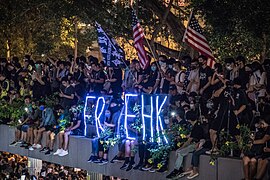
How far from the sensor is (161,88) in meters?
12.2

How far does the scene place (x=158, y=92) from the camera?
12328 mm

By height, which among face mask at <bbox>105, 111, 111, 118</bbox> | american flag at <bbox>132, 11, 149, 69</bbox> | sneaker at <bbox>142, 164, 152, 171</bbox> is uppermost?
american flag at <bbox>132, 11, 149, 69</bbox>

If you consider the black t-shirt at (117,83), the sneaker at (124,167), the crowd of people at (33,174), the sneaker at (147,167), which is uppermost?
the black t-shirt at (117,83)

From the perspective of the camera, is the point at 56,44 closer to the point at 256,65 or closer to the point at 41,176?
the point at 41,176

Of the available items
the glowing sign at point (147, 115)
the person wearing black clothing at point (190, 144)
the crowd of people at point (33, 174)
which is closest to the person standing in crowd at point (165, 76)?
the glowing sign at point (147, 115)

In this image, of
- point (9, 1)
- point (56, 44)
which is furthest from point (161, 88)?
point (56, 44)

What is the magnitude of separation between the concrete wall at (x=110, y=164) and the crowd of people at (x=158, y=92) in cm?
18

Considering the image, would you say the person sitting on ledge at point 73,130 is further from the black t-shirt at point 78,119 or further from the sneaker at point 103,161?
the sneaker at point 103,161

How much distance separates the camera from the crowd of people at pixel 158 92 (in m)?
10.3

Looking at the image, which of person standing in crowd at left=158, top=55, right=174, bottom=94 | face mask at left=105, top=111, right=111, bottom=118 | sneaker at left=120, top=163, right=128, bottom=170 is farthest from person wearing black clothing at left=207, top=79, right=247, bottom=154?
face mask at left=105, top=111, right=111, bottom=118

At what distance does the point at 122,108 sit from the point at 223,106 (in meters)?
3.01

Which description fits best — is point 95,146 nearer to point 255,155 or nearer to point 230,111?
point 230,111

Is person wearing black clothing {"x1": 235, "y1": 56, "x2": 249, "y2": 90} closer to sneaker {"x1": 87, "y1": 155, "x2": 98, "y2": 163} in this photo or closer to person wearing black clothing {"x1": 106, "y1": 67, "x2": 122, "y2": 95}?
person wearing black clothing {"x1": 106, "y1": 67, "x2": 122, "y2": 95}

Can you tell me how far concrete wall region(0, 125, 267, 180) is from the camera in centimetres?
1039
